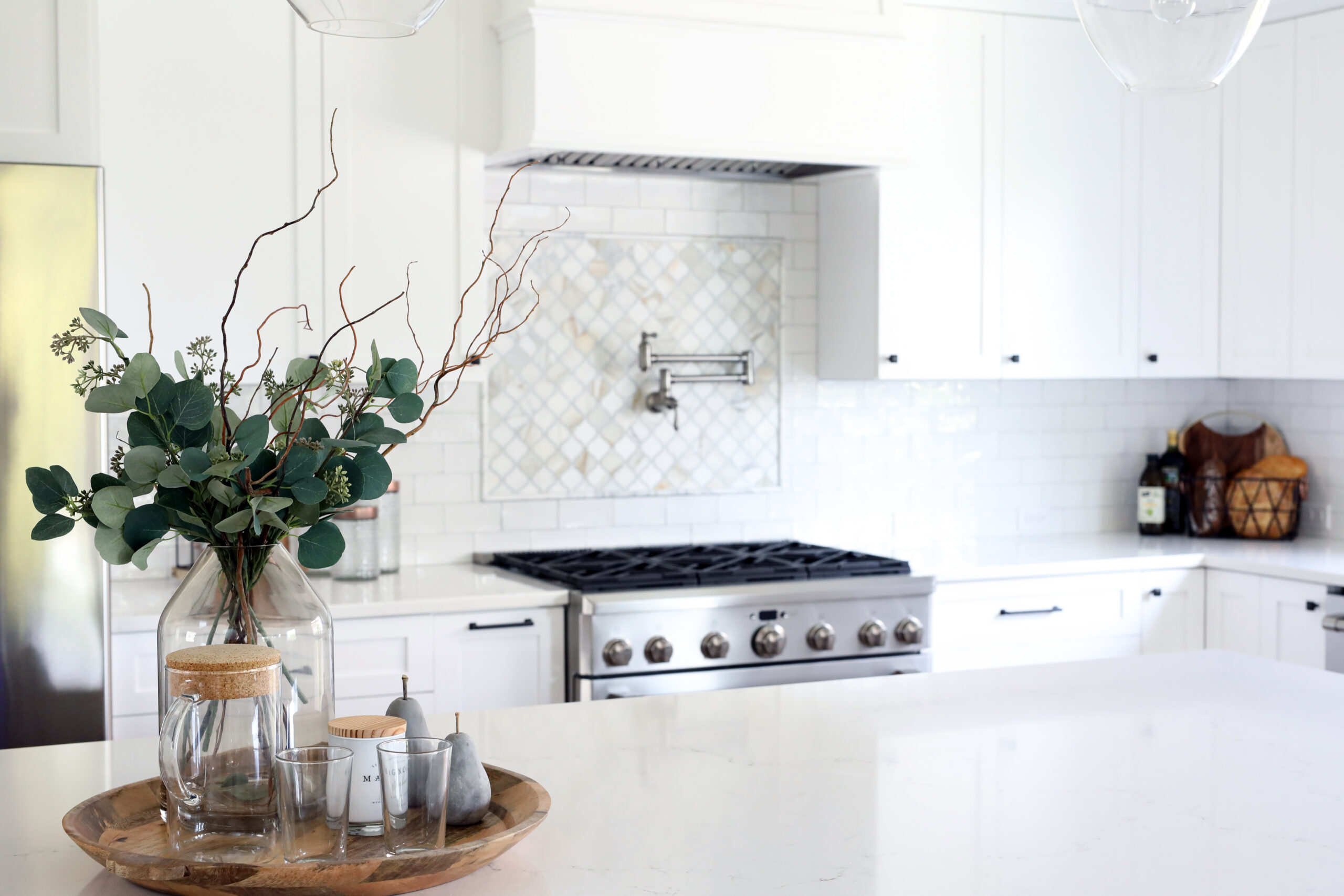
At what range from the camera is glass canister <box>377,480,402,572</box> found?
3598 millimetres

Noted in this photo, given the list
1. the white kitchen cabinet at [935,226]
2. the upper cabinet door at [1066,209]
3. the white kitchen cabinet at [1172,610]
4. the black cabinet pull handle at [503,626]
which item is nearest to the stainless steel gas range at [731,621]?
the black cabinet pull handle at [503,626]

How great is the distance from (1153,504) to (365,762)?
361 centimetres

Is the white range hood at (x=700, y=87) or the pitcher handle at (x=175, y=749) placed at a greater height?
the white range hood at (x=700, y=87)

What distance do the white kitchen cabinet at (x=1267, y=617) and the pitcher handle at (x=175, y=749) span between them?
125 inches

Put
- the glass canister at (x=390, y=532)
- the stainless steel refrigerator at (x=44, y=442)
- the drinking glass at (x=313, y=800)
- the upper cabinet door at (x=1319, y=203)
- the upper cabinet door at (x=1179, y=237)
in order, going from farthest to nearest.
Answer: the upper cabinet door at (x=1179, y=237) < the upper cabinet door at (x=1319, y=203) < the glass canister at (x=390, y=532) < the stainless steel refrigerator at (x=44, y=442) < the drinking glass at (x=313, y=800)

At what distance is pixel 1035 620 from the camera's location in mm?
3801

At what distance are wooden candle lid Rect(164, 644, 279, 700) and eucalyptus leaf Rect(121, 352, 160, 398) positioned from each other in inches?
10.6

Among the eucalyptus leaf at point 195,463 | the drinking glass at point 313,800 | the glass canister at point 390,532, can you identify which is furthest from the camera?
the glass canister at point 390,532

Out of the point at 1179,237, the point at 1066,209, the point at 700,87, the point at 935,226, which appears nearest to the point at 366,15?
the point at 700,87

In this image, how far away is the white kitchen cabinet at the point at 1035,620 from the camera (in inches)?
145

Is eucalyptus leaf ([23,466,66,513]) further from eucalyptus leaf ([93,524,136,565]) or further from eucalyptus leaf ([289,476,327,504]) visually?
eucalyptus leaf ([289,476,327,504])

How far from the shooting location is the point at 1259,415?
465 centimetres

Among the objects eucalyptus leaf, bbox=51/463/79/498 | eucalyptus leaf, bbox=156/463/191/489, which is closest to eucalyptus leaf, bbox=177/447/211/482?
eucalyptus leaf, bbox=156/463/191/489

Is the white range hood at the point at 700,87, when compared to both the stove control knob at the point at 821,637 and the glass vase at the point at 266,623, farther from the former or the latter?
the glass vase at the point at 266,623
